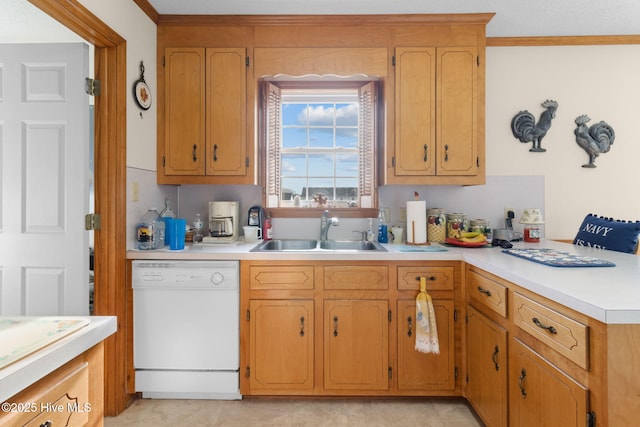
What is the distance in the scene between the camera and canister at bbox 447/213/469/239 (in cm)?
268

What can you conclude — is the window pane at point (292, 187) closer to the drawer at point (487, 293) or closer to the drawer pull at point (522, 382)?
the drawer at point (487, 293)

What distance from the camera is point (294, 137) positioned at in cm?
307

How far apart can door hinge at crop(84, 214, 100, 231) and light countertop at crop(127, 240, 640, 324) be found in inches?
9.7

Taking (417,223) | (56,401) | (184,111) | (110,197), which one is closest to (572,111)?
(417,223)

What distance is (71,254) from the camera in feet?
6.58

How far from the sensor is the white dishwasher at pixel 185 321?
7.09 feet

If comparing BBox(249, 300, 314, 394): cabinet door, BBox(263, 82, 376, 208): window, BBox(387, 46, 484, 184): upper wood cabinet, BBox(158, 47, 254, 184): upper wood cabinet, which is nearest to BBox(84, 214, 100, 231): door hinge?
BBox(158, 47, 254, 184): upper wood cabinet

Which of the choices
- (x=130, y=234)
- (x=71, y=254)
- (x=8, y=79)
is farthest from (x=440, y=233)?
(x=8, y=79)

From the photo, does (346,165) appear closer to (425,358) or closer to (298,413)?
(425,358)

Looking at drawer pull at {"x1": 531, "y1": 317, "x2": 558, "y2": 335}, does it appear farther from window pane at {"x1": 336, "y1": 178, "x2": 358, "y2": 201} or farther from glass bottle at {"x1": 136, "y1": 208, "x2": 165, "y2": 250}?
glass bottle at {"x1": 136, "y1": 208, "x2": 165, "y2": 250}

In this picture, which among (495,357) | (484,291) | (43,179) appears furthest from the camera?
(43,179)

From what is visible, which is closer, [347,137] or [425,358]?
[425,358]

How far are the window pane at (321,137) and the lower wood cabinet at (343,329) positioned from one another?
50.2 inches

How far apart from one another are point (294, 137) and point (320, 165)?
34 cm
